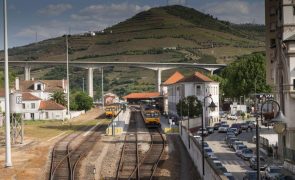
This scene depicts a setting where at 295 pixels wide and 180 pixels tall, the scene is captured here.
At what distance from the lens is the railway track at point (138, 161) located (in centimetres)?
4312

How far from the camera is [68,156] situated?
176ft

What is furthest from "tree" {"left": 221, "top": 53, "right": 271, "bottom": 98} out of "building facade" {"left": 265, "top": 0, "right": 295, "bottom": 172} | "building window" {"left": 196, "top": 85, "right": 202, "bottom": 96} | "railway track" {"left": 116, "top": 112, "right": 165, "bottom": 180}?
"building facade" {"left": 265, "top": 0, "right": 295, "bottom": 172}

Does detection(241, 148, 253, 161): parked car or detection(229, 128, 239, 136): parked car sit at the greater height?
detection(229, 128, 239, 136): parked car

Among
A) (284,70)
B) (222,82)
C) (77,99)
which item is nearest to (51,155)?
(284,70)

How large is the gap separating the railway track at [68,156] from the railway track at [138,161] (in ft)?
13.5

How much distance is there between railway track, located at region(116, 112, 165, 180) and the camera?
4312cm

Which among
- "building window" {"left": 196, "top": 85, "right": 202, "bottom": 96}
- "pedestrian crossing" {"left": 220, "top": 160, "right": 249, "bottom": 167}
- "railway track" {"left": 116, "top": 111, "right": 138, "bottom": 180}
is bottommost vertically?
"pedestrian crossing" {"left": 220, "top": 160, "right": 249, "bottom": 167}

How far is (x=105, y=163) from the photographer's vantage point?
4947 cm

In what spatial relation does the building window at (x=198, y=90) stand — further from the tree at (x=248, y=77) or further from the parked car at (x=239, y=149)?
the parked car at (x=239, y=149)

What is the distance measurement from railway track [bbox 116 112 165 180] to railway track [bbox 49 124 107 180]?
4105 millimetres

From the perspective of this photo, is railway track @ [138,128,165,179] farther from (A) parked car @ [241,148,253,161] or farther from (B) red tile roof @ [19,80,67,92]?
(B) red tile roof @ [19,80,67,92]

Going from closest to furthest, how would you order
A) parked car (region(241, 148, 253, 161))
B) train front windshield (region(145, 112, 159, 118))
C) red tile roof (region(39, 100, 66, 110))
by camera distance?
parked car (region(241, 148, 253, 161)) < train front windshield (region(145, 112, 159, 118)) < red tile roof (region(39, 100, 66, 110))

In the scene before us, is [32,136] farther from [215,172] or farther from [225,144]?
[215,172]

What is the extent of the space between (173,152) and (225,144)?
18833mm
